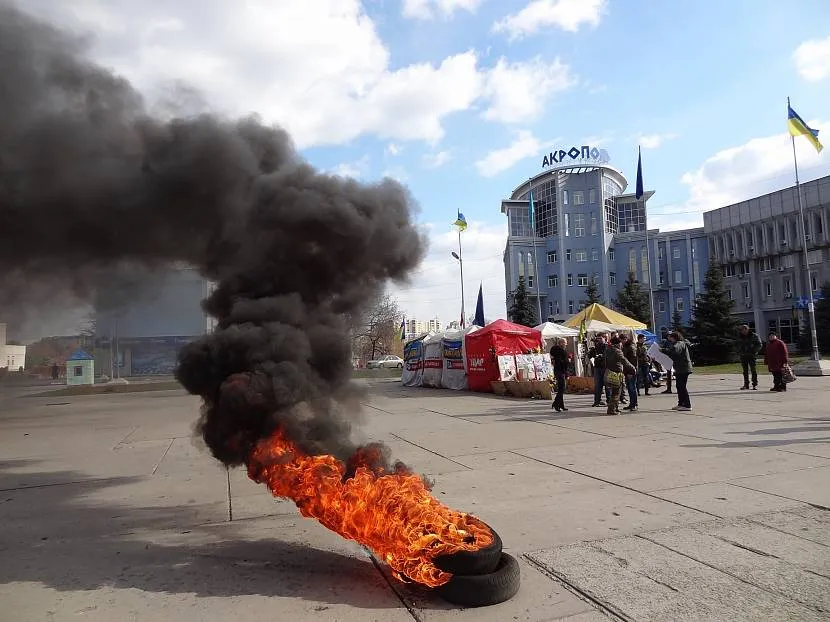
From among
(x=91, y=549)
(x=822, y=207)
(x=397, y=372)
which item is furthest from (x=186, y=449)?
(x=822, y=207)

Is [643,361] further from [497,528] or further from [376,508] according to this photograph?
[376,508]

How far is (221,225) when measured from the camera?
215 inches

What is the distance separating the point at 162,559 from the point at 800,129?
93.1 ft

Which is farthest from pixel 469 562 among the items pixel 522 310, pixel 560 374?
pixel 522 310

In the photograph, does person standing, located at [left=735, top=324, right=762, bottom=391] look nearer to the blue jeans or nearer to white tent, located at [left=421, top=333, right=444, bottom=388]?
the blue jeans

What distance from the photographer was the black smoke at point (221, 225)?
4605 mm

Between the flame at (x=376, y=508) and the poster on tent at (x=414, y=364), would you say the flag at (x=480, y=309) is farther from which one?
the flame at (x=376, y=508)

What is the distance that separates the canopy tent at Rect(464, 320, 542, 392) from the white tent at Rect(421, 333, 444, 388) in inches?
113

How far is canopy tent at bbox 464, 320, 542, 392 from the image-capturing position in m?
17.7

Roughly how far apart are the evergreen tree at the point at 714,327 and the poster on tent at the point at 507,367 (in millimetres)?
24170

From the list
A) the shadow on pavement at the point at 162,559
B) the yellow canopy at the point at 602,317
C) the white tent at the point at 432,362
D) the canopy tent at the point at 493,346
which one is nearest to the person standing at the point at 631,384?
the canopy tent at the point at 493,346

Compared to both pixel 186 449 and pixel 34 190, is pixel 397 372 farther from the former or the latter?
pixel 34 190

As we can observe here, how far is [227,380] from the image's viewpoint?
445cm

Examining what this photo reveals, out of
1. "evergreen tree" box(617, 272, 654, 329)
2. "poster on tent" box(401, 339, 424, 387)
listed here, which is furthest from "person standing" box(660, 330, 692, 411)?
"evergreen tree" box(617, 272, 654, 329)
